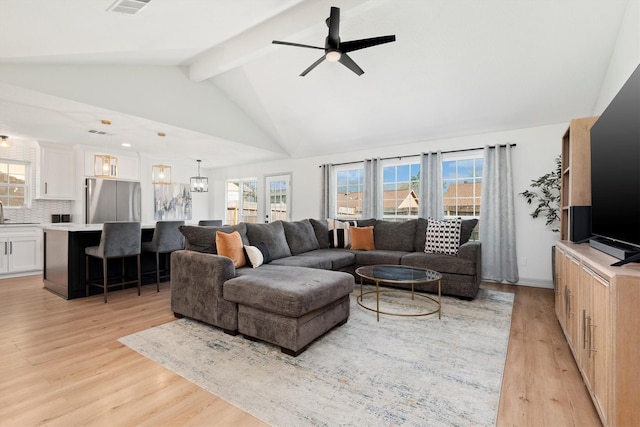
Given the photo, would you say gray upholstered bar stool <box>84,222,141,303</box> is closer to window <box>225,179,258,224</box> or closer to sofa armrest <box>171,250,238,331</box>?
sofa armrest <box>171,250,238,331</box>

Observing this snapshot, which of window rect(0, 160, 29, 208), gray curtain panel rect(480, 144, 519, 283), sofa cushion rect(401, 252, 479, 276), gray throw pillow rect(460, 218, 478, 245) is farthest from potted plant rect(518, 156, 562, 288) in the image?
window rect(0, 160, 29, 208)

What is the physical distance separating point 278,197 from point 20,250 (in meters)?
4.64

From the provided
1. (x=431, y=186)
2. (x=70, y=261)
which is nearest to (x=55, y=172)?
(x=70, y=261)

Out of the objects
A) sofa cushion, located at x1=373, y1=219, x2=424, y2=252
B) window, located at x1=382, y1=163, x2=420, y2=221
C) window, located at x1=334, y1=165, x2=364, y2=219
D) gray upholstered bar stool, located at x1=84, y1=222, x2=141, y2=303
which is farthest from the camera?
window, located at x1=334, y1=165, x2=364, y2=219

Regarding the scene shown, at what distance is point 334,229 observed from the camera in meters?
5.05

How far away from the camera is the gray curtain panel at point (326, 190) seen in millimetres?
6281

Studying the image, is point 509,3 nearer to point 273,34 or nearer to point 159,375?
point 273,34

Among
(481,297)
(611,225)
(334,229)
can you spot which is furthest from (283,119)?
(611,225)

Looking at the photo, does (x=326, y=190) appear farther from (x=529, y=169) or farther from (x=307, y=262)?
(x=529, y=169)

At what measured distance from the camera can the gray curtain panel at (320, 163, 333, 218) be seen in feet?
20.6

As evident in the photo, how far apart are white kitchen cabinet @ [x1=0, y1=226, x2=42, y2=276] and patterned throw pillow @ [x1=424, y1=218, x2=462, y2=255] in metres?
6.38

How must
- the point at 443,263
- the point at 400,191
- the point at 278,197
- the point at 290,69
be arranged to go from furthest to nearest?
the point at 278,197 → the point at 400,191 → the point at 290,69 → the point at 443,263

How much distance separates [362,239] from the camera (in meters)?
4.82

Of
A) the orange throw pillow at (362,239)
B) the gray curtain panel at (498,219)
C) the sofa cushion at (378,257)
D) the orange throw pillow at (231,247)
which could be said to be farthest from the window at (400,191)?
the orange throw pillow at (231,247)
